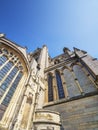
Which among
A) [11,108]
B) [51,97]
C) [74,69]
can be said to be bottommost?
[11,108]

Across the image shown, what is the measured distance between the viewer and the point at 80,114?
7.00m

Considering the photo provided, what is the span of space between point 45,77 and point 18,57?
13.6 feet

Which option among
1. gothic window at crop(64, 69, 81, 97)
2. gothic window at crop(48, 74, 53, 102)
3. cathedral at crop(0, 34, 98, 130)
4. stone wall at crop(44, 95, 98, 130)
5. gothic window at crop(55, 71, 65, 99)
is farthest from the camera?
gothic window at crop(48, 74, 53, 102)

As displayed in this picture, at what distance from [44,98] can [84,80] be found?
4.14 meters

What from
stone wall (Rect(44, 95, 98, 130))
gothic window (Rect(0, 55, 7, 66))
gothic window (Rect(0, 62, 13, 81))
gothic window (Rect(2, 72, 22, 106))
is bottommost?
stone wall (Rect(44, 95, 98, 130))

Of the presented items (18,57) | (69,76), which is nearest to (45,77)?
(69,76)

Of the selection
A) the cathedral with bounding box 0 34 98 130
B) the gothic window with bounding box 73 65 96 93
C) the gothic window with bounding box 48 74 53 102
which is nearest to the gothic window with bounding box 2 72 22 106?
the cathedral with bounding box 0 34 98 130

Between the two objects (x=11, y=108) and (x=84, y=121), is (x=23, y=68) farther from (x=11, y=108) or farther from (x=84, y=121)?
(x=84, y=121)

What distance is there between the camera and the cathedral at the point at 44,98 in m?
6.58

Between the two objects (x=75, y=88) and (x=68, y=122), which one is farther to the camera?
(x=75, y=88)

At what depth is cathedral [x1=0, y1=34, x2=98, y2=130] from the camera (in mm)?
6578

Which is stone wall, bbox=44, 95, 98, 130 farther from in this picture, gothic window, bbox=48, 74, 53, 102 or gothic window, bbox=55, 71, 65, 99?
gothic window, bbox=48, 74, 53, 102

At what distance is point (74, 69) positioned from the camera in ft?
41.0

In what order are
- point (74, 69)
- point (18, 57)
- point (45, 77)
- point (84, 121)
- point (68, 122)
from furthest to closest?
point (45, 77)
point (74, 69)
point (18, 57)
point (68, 122)
point (84, 121)
